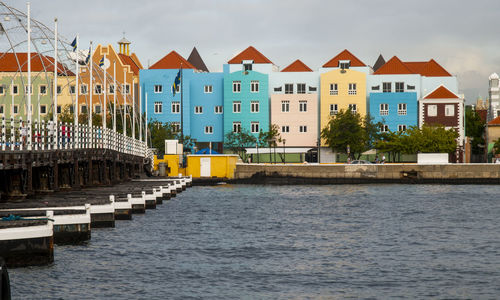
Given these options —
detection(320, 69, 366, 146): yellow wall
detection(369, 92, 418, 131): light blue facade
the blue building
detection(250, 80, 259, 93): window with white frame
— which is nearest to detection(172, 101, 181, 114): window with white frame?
the blue building

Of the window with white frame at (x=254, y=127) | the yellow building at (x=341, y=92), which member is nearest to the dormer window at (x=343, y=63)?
the yellow building at (x=341, y=92)

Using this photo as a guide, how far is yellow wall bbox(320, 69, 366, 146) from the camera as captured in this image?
130000mm

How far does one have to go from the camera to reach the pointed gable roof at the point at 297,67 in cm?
14062

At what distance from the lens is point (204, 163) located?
334 feet

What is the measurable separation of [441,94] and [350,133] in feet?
52.5

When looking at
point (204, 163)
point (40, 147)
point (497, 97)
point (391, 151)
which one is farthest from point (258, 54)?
point (40, 147)

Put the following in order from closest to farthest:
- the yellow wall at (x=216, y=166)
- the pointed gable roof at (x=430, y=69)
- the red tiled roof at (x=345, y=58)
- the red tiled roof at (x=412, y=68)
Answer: the yellow wall at (x=216, y=166) → the red tiled roof at (x=412, y=68) → the pointed gable roof at (x=430, y=69) → the red tiled roof at (x=345, y=58)

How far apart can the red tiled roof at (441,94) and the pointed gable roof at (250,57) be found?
2580 centimetres

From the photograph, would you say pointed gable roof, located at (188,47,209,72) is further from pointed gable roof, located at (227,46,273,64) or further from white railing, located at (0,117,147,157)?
white railing, located at (0,117,147,157)

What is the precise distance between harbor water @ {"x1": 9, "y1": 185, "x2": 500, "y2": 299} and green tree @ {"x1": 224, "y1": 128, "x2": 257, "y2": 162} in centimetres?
7150

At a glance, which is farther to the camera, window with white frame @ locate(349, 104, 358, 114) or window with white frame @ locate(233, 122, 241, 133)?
window with white frame @ locate(233, 122, 241, 133)

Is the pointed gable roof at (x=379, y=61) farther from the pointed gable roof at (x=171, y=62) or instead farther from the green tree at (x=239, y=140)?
the green tree at (x=239, y=140)

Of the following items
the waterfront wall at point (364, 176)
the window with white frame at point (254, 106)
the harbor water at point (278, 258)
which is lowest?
the harbor water at point (278, 258)

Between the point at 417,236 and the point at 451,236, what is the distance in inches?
60.3
